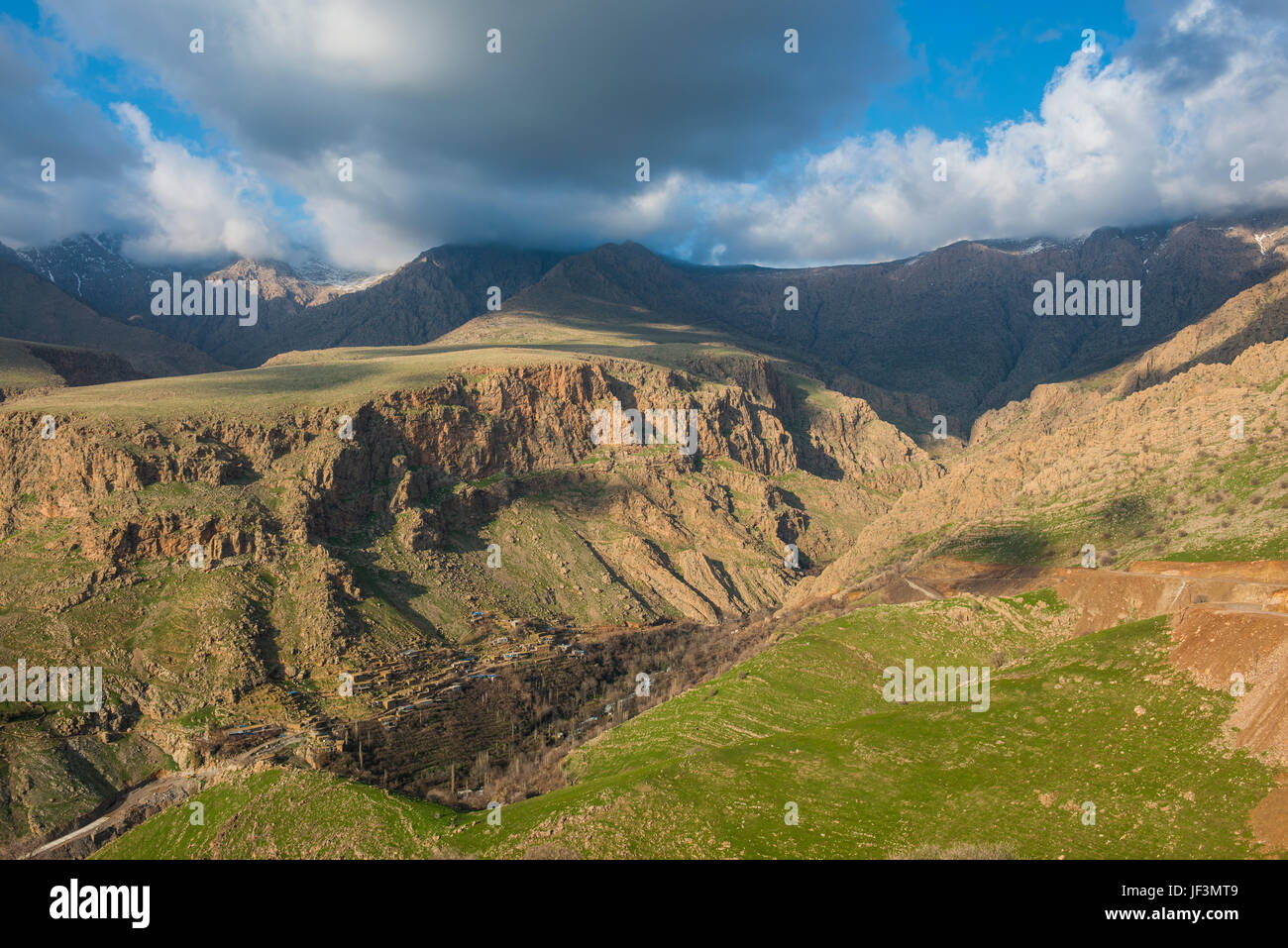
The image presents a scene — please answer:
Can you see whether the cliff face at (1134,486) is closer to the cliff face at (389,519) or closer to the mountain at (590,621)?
the mountain at (590,621)

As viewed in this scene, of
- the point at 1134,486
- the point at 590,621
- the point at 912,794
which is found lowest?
the point at 590,621

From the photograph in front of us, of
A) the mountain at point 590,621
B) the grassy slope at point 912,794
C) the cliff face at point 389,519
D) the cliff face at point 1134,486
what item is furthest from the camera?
the cliff face at point 389,519

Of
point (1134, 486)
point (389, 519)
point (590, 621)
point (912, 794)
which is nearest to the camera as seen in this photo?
point (912, 794)

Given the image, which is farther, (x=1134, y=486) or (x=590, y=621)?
(x=590, y=621)

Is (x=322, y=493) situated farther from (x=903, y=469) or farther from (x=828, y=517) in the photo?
(x=903, y=469)

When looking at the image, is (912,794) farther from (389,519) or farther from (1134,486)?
(389,519)

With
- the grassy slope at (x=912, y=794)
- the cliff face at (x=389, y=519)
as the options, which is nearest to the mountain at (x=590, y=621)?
the grassy slope at (x=912, y=794)

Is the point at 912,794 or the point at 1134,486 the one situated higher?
the point at 1134,486

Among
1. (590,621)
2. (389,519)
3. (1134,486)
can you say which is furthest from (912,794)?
(389,519)

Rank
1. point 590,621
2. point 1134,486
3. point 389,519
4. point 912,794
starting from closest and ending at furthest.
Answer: point 912,794, point 1134,486, point 389,519, point 590,621
